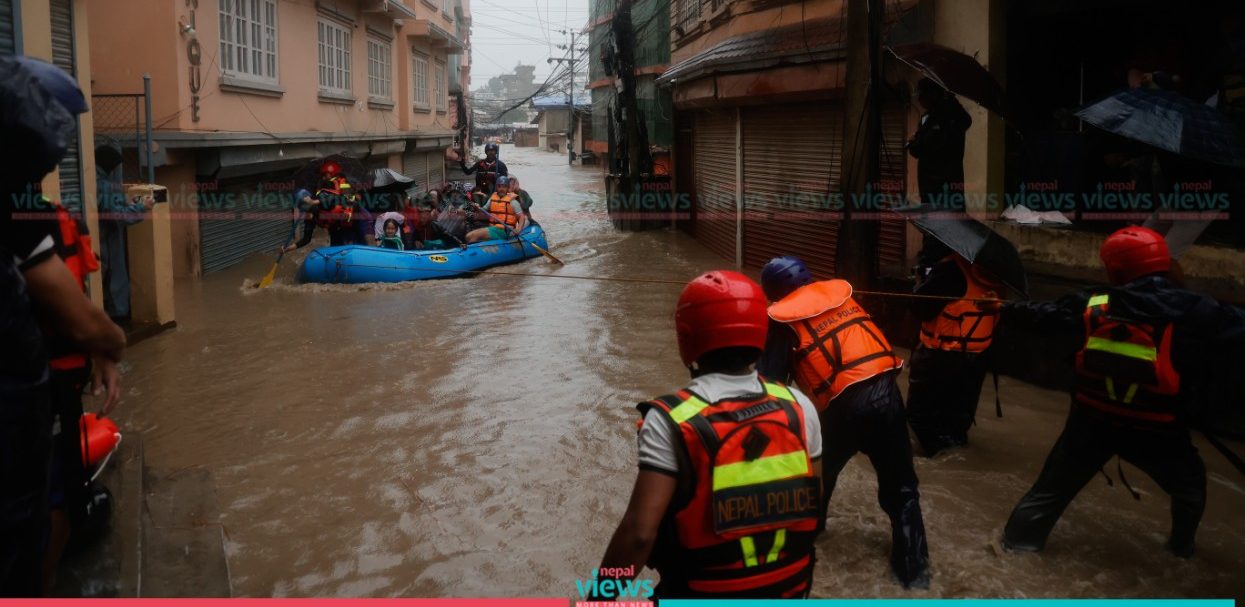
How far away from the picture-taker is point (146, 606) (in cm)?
320

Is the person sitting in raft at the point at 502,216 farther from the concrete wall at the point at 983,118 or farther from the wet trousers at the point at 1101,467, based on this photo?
the wet trousers at the point at 1101,467

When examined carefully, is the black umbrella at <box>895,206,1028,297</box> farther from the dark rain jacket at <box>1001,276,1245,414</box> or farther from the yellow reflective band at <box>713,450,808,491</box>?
the yellow reflective band at <box>713,450,808,491</box>

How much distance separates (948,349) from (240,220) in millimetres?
11781

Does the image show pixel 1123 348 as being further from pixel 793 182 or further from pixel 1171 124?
pixel 793 182

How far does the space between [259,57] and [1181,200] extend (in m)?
12.0

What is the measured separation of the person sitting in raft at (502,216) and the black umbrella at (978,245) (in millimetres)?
10131

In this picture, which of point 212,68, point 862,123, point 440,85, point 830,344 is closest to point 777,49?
point 862,123

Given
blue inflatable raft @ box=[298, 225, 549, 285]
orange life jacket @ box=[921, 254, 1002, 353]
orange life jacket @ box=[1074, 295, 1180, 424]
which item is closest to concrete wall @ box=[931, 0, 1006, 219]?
orange life jacket @ box=[921, 254, 1002, 353]

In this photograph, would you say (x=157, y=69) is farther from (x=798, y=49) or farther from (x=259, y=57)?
(x=798, y=49)

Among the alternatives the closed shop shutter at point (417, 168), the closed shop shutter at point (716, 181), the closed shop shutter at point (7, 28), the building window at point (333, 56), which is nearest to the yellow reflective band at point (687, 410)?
the closed shop shutter at point (7, 28)

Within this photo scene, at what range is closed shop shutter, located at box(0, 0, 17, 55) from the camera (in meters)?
6.73

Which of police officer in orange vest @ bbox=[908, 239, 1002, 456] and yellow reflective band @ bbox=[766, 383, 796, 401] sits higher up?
yellow reflective band @ bbox=[766, 383, 796, 401]

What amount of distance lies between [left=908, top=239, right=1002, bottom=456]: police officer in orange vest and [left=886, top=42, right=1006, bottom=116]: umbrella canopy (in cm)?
153

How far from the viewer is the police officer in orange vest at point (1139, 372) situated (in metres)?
4.05
